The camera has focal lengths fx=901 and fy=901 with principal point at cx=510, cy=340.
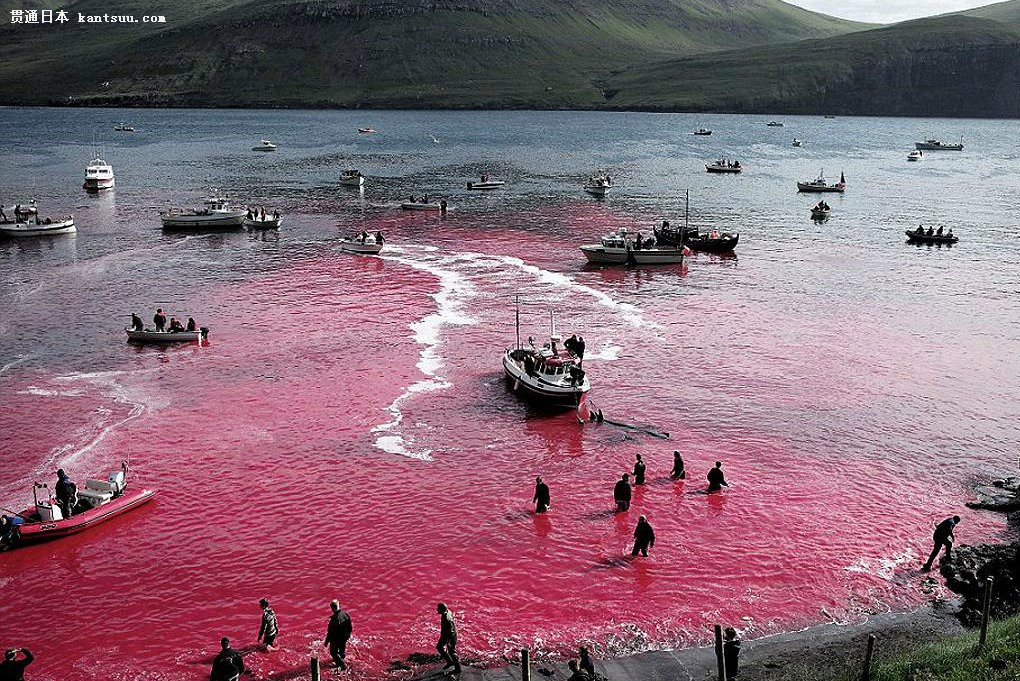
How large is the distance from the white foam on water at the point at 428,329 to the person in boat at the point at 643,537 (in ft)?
43.3

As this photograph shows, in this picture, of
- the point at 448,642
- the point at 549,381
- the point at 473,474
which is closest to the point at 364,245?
the point at 549,381

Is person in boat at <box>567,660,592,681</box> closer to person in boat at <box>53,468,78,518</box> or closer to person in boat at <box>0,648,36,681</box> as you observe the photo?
person in boat at <box>0,648,36,681</box>

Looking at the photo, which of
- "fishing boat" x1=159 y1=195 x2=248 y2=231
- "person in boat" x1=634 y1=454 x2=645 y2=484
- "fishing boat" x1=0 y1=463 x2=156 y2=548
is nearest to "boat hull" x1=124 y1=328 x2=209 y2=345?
"fishing boat" x1=0 y1=463 x2=156 y2=548

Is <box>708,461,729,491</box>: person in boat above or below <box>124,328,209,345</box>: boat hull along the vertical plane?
below

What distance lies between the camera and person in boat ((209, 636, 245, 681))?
26.7 metres

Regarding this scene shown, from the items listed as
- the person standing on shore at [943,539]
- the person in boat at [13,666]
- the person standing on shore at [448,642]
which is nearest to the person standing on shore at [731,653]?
the person standing on shore at [448,642]

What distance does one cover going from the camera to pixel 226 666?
26.7m

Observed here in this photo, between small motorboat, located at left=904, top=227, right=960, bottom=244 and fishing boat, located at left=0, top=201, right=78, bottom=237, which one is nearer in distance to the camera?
fishing boat, located at left=0, top=201, right=78, bottom=237

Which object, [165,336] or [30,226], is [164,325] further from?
[30,226]

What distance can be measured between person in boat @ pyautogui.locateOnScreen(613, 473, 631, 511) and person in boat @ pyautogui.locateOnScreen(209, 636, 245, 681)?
58.7 ft

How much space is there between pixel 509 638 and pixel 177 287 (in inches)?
2370

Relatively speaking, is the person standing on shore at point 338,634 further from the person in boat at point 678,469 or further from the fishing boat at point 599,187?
the fishing boat at point 599,187

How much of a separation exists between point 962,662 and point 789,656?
5.34 m

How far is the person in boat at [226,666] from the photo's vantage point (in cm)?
2667
